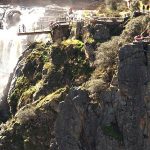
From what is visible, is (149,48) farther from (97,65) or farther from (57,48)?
(57,48)

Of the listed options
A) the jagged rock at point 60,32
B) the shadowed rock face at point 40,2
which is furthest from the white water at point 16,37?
the shadowed rock face at point 40,2

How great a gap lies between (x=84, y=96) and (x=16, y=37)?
39.5m

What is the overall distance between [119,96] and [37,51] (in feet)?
76.6

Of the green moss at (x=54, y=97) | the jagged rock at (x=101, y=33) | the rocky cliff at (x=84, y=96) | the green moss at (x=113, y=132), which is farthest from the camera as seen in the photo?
the jagged rock at (x=101, y=33)

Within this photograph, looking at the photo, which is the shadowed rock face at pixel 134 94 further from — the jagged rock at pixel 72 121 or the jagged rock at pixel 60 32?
the jagged rock at pixel 60 32

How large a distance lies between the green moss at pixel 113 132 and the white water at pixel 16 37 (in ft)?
93.7

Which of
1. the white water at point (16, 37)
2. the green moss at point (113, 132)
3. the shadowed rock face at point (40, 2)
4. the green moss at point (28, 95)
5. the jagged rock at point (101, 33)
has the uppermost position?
the shadowed rock face at point (40, 2)

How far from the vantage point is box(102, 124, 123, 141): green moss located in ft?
221

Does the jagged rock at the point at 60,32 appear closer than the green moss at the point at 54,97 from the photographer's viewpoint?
No

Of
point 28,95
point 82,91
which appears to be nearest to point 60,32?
point 28,95

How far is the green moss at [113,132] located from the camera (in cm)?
6731

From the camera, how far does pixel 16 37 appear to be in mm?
107938

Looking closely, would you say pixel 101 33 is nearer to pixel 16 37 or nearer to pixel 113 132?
pixel 113 132

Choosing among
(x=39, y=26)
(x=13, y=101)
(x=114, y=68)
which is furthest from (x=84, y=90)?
(x=39, y=26)
